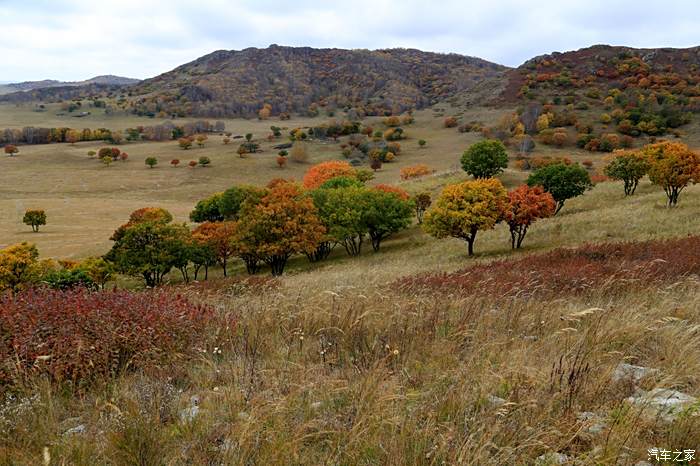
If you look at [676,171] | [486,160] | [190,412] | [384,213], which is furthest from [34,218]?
[676,171]

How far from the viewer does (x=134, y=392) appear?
4.09 m

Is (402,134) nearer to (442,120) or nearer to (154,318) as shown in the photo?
(442,120)

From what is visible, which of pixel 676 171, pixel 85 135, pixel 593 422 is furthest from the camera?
pixel 85 135

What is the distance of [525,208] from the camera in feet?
115

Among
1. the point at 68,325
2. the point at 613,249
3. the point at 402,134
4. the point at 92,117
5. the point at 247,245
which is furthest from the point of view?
the point at 92,117

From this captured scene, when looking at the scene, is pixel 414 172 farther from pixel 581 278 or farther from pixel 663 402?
pixel 663 402

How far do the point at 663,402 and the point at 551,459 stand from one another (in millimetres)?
1334

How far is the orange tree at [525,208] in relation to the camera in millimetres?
35250

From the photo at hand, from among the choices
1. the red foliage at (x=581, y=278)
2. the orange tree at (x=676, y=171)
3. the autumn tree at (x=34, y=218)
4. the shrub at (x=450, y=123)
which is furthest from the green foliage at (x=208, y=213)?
the shrub at (x=450, y=123)

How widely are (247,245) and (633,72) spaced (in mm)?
157688

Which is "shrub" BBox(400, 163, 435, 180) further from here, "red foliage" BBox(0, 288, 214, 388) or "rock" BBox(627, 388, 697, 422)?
"rock" BBox(627, 388, 697, 422)

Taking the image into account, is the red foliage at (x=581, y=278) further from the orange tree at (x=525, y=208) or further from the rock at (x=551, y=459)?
the orange tree at (x=525, y=208)

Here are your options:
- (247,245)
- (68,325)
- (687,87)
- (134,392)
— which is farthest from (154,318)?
(687,87)

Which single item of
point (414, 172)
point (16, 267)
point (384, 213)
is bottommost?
point (16, 267)
